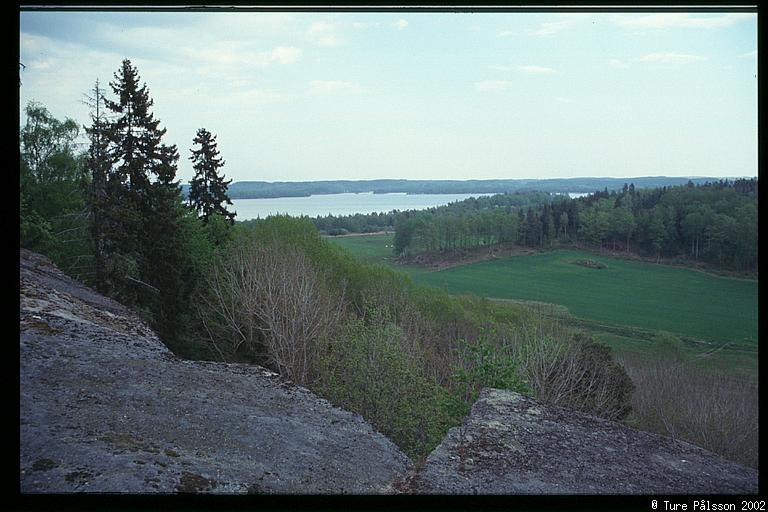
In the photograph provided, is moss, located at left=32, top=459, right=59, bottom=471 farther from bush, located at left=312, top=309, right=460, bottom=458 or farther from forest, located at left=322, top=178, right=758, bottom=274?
forest, located at left=322, top=178, right=758, bottom=274

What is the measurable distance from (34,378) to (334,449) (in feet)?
7.29

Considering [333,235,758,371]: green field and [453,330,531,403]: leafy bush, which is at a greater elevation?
[333,235,758,371]: green field

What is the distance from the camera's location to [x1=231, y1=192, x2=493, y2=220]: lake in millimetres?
6090

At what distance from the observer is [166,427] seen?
142 inches

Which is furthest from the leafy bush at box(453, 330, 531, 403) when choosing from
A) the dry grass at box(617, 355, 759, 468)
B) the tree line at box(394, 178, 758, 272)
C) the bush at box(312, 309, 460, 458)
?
the tree line at box(394, 178, 758, 272)

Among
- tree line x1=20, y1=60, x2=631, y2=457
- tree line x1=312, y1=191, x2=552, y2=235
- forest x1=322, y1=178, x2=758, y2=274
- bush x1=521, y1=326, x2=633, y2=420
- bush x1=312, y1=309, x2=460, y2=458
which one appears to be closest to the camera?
forest x1=322, y1=178, x2=758, y2=274

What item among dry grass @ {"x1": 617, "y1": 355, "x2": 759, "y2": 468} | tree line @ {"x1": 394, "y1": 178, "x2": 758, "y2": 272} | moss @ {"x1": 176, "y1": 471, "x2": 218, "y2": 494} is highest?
tree line @ {"x1": 394, "y1": 178, "x2": 758, "y2": 272}

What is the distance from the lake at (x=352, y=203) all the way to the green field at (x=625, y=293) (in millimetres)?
913

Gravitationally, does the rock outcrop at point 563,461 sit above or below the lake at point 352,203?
below

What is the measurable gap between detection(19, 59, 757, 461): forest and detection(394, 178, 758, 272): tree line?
0.07 feet

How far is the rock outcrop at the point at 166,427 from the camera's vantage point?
317cm

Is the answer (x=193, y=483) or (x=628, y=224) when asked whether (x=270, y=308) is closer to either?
(x=193, y=483)

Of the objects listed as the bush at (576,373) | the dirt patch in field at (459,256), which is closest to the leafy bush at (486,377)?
the bush at (576,373)

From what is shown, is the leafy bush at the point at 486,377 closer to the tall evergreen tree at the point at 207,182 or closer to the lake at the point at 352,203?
the lake at the point at 352,203
